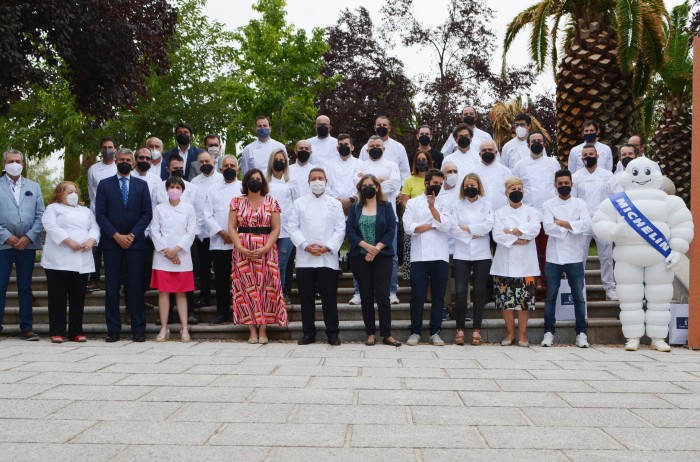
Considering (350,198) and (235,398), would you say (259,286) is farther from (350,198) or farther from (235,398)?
(235,398)

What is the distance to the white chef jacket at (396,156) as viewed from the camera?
10034mm

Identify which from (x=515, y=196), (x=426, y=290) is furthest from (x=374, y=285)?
(x=515, y=196)

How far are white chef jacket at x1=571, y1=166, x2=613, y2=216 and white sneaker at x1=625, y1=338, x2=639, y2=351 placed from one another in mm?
1930

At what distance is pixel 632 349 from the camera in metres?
8.35

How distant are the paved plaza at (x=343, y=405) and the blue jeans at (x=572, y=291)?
2.79ft

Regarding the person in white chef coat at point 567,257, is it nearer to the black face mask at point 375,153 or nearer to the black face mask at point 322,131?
the black face mask at point 375,153

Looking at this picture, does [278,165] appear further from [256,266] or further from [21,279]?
[21,279]

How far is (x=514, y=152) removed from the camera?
10.5m

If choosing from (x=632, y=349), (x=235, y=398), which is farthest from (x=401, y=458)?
(x=632, y=349)

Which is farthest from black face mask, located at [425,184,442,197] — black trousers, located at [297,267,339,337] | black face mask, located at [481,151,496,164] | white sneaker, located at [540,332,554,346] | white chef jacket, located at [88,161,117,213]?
white chef jacket, located at [88,161,117,213]

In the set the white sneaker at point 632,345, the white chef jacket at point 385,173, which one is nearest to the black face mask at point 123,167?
the white chef jacket at point 385,173

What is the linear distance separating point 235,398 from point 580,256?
16.6ft

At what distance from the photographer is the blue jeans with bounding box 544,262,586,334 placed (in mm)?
8641

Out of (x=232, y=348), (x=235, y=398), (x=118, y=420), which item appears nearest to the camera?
(x=118, y=420)
